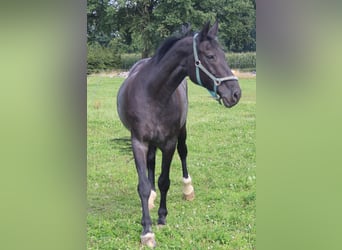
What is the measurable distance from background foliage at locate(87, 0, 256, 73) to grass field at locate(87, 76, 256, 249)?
6.8 inches

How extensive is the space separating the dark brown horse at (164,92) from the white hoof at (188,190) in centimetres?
21

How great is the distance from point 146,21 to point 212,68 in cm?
39

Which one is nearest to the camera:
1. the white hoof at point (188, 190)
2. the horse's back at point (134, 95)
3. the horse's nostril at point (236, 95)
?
the horse's nostril at point (236, 95)

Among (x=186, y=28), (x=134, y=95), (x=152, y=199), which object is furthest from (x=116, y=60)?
(x=152, y=199)

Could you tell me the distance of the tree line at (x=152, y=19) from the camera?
6.03 feet

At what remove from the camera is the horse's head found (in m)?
1.81

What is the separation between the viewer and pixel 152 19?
1.89 m

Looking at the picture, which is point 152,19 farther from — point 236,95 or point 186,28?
point 236,95

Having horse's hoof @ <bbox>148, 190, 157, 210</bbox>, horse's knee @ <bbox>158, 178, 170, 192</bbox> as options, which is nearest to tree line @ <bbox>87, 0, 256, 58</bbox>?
horse's knee @ <bbox>158, 178, 170, 192</bbox>

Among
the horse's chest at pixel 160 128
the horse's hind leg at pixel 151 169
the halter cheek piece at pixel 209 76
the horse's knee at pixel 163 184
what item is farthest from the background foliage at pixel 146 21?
the horse's knee at pixel 163 184

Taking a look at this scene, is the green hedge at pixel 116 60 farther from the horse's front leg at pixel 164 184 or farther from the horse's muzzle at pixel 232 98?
the horse's front leg at pixel 164 184
